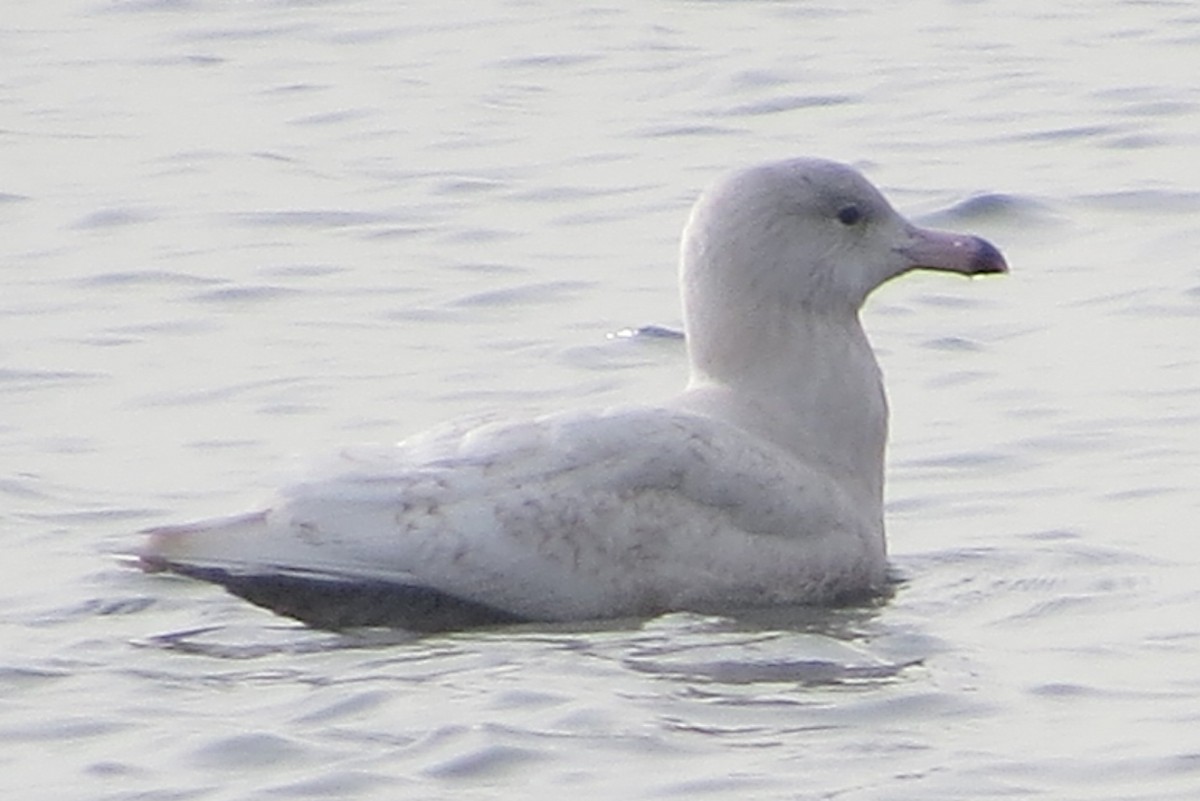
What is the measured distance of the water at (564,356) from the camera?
9.32m

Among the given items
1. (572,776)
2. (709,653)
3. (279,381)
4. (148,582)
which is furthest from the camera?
(279,381)

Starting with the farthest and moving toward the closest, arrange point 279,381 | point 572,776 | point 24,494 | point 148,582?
1. point 279,381
2. point 24,494
3. point 148,582
4. point 572,776

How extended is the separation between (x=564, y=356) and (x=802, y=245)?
227 centimetres

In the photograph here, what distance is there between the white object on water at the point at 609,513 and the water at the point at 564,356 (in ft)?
0.45

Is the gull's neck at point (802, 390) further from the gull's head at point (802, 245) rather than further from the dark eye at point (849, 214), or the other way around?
the dark eye at point (849, 214)

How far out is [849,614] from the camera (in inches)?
418

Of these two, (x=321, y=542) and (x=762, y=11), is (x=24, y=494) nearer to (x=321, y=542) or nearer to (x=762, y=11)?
(x=321, y=542)

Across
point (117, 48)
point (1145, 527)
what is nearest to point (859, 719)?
point (1145, 527)

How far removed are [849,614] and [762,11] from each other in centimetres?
899

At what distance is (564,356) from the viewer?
44.0ft

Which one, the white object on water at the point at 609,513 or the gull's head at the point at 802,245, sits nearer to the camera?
the white object on water at the point at 609,513

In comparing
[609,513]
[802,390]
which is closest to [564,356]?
[802,390]

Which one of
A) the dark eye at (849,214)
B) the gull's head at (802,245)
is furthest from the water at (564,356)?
the dark eye at (849,214)

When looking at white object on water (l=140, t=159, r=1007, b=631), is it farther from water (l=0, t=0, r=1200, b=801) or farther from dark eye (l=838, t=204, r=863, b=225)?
dark eye (l=838, t=204, r=863, b=225)
